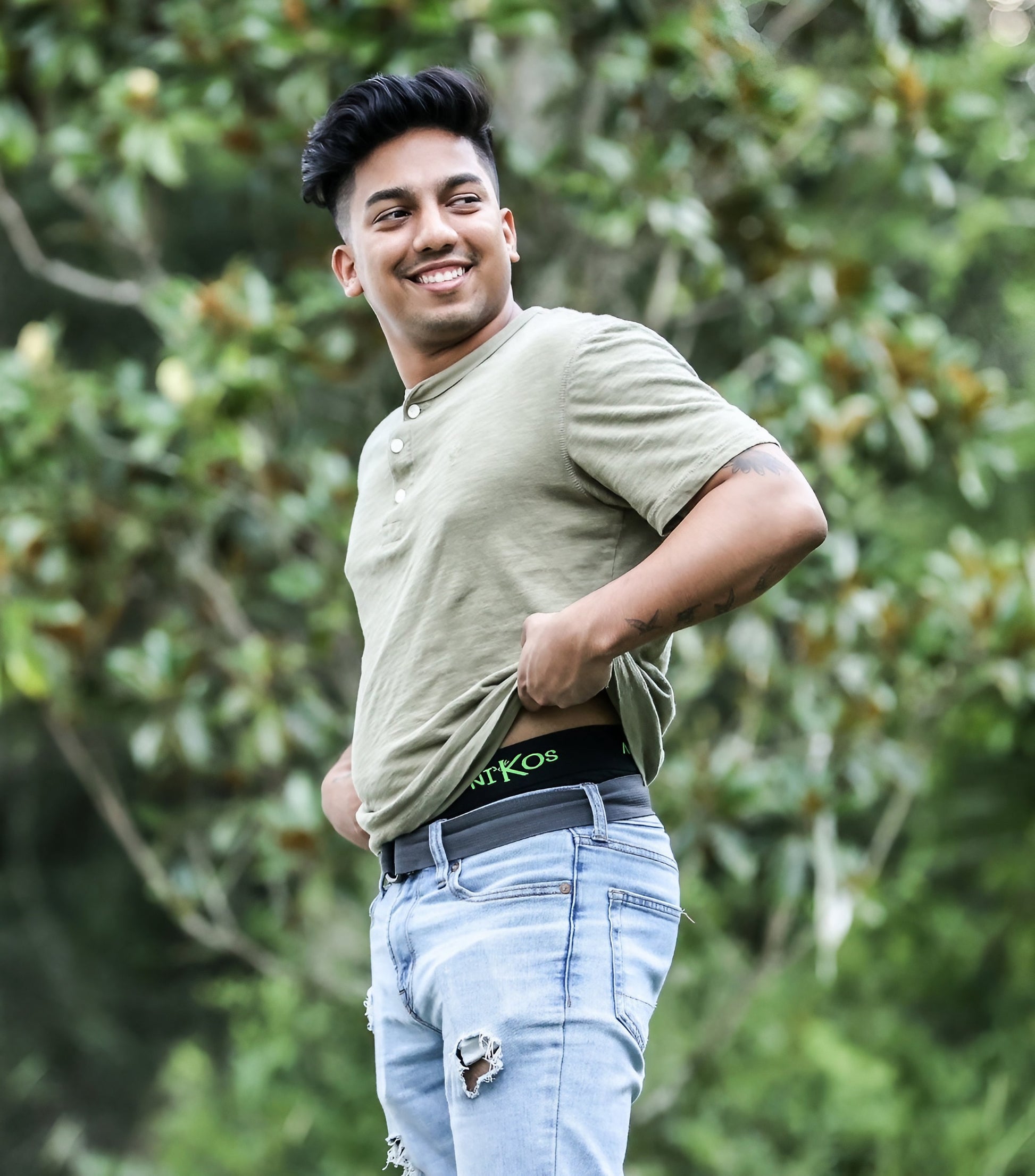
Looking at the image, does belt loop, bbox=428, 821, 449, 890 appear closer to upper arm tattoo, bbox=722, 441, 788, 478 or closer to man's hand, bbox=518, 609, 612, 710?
man's hand, bbox=518, 609, 612, 710

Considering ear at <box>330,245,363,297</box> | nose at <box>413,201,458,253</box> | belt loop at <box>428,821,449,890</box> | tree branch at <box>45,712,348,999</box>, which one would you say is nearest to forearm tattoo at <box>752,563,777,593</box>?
belt loop at <box>428,821,449,890</box>

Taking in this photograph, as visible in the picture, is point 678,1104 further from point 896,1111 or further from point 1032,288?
point 1032,288

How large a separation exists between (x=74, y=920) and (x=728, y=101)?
14.4ft

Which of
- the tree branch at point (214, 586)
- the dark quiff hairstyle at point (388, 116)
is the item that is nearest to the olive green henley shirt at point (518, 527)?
the dark quiff hairstyle at point (388, 116)

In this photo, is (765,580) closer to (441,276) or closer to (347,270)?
(441,276)

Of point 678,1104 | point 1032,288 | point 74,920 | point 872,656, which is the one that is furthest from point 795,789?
point 74,920

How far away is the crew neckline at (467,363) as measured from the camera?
1.45 meters

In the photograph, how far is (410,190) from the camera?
1.45 meters

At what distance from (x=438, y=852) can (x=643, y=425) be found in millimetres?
412

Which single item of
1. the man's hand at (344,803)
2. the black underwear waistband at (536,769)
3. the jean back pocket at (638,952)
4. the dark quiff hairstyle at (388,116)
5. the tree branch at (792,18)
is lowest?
the man's hand at (344,803)

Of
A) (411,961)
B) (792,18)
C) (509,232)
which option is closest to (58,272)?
(792,18)

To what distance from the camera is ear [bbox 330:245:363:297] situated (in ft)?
5.25

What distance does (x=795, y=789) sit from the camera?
11.0ft

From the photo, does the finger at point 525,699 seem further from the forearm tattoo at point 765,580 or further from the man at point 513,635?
the forearm tattoo at point 765,580
